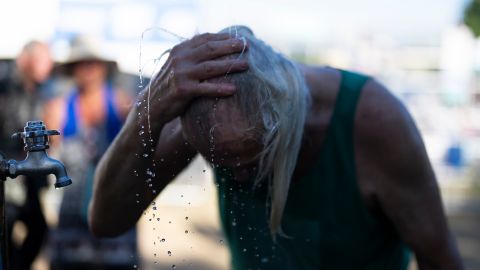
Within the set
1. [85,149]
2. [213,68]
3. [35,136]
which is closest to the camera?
[35,136]

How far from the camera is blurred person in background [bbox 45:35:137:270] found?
11.6ft

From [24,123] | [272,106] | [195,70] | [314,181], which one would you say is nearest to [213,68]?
[195,70]

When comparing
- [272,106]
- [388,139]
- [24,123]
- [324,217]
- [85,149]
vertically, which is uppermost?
[272,106]

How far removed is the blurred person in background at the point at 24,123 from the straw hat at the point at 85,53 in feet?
0.41

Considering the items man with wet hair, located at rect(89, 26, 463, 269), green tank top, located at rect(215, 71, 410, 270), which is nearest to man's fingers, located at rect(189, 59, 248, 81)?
man with wet hair, located at rect(89, 26, 463, 269)

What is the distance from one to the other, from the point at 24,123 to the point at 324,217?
7.70 feet

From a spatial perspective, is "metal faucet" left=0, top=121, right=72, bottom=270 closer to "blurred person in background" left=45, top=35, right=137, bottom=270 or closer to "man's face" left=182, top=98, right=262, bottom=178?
"man's face" left=182, top=98, right=262, bottom=178

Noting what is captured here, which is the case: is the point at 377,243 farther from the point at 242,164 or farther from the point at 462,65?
the point at 462,65

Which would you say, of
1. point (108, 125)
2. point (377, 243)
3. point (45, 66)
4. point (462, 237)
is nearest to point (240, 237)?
Result: point (377, 243)

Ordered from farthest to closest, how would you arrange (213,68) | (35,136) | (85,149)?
1. (85,149)
2. (213,68)
3. (35,136)

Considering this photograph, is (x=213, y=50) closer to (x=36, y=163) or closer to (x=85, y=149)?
(x=36, y=163)

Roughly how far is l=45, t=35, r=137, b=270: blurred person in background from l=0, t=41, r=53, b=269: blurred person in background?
3.8 inches

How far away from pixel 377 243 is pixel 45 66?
8.50 feet

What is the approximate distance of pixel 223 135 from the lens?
1314 mm
